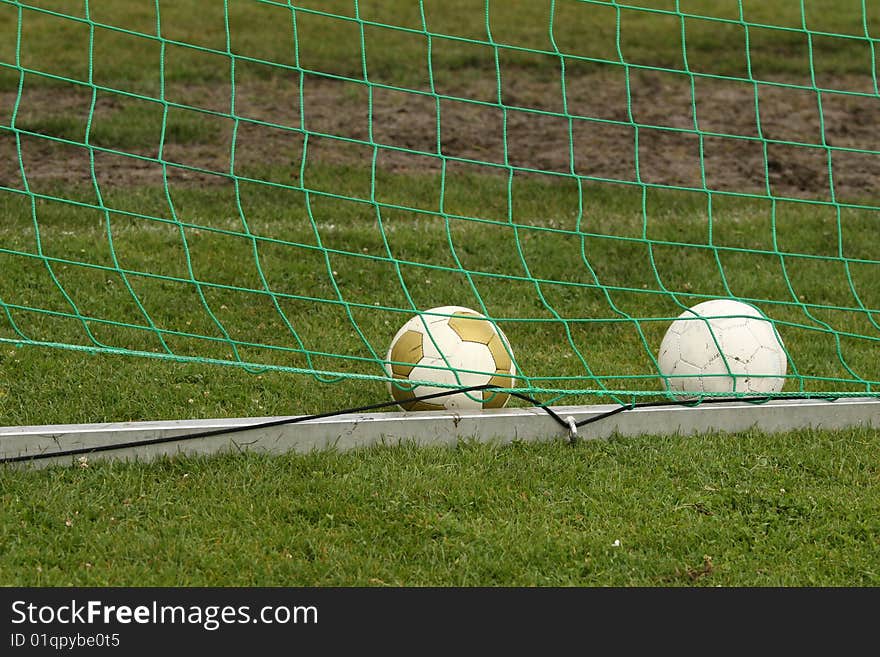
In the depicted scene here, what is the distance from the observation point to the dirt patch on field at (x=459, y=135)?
7.38 metres

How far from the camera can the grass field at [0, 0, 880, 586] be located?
139 inches

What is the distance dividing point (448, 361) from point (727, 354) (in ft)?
3.61

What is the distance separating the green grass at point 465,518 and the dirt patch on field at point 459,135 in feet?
10.9

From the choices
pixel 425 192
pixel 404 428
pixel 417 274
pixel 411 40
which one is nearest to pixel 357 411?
pixel 404 428

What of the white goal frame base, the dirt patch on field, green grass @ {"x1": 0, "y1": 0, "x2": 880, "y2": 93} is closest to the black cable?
the white goal frame base

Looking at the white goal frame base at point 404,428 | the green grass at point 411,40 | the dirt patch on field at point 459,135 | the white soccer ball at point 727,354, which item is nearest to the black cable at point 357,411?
the white goal frame base at point 404,428

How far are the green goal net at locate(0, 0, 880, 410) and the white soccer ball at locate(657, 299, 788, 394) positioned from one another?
0.15 m

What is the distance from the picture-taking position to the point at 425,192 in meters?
7.17

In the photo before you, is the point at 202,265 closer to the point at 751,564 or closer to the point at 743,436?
the point at 743,436

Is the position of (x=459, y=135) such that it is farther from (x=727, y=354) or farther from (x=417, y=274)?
(x=727, y=354)

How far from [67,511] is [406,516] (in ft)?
3.51

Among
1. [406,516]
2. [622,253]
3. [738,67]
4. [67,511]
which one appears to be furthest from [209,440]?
[738,67]

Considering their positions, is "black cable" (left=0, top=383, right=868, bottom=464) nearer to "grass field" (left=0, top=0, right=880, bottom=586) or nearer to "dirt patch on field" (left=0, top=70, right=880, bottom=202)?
"grass field" (left=0, top=0, right=880, bottom=586)

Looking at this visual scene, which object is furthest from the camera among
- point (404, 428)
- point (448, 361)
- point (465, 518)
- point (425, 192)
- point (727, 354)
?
point (425, 192)
